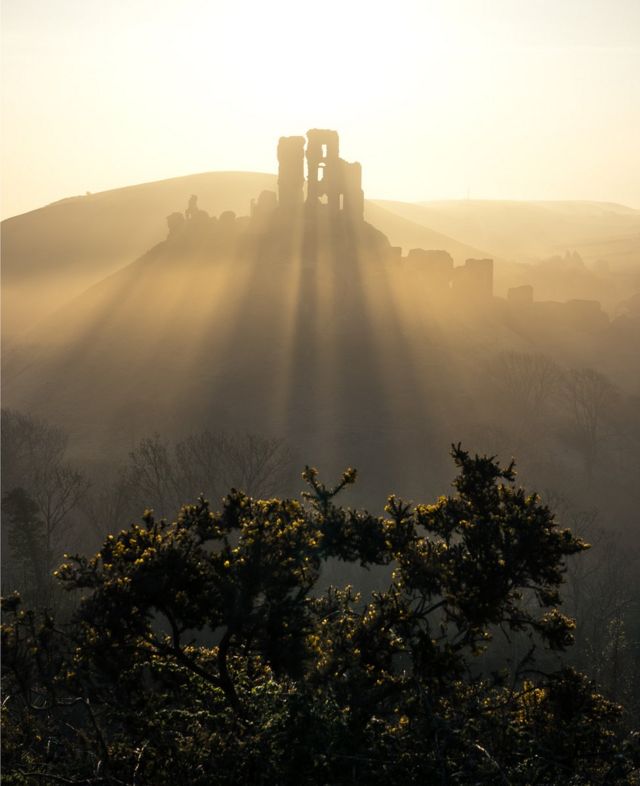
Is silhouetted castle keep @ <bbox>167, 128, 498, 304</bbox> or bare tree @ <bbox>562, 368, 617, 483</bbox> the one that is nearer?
bare tree @ <bbox>562, 368, 617, 483</bbox>

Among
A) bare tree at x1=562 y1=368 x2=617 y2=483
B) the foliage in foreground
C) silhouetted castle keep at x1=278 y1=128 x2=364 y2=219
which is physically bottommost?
bare tree at x1=562 y1=368 x2=617 y2=483

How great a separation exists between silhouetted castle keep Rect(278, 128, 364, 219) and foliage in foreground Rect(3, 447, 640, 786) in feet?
273

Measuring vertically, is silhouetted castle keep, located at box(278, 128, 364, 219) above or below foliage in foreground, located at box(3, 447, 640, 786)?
above

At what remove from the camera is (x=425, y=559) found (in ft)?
50.8

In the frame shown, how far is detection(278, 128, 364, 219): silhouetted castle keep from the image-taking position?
9575cm

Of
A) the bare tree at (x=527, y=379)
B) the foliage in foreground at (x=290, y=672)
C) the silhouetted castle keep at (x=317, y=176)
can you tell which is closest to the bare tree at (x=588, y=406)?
the bare tree at (x=527, y=379)

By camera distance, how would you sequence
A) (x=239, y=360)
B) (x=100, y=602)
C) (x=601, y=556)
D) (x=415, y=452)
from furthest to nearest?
(x=239, y=360), (x=415, y=452), (x=601, y=556), (x=100, y=602)

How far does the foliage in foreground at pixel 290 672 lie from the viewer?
41.9 ft

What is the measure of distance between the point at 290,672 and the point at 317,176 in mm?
88077

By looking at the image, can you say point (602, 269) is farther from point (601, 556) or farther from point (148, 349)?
point (601, 556)

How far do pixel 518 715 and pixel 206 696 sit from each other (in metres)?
5.46

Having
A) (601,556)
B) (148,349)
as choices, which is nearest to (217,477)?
(601,556)

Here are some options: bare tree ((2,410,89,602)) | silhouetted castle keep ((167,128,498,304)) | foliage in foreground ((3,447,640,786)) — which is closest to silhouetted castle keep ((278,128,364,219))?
silhouetted castle keep ((167,128,498,304))

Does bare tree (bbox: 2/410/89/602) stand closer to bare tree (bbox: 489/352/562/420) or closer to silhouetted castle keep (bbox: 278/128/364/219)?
bare tree (bbox: 489/352/562/420)
